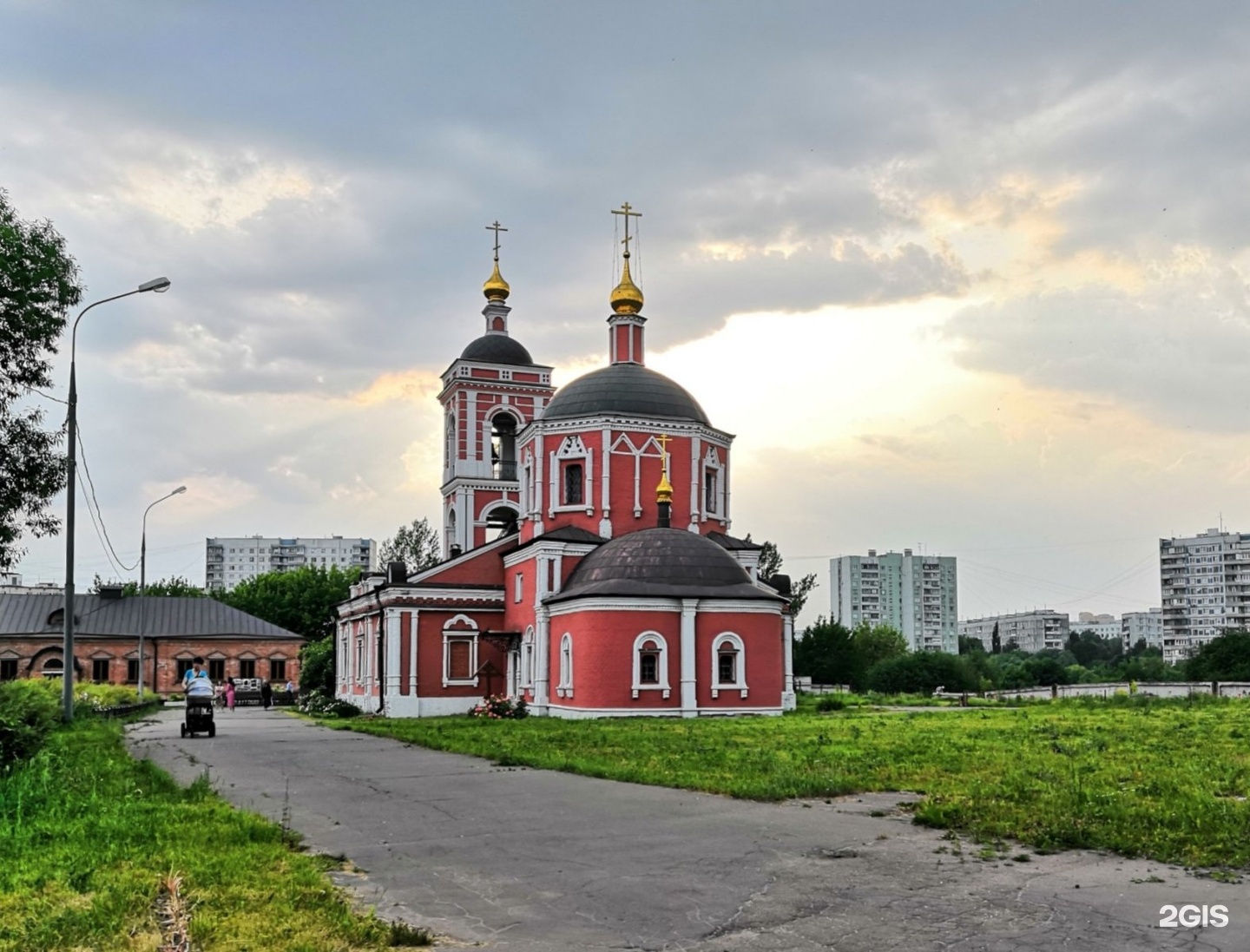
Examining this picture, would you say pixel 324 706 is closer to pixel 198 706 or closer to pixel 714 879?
pixel 198 706

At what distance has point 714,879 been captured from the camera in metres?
7.44

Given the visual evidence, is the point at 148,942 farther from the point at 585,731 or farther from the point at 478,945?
the point at 585,731

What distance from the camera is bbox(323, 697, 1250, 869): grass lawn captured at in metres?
8.81

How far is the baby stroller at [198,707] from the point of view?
2231cm

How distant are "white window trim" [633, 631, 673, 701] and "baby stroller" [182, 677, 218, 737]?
10.8m

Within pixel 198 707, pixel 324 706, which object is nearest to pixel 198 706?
pixel 198 707

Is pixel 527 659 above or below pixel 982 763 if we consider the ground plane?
below

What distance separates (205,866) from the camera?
7.25 metres

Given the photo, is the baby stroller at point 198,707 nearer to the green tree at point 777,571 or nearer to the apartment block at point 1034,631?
the green tree at point 777,571

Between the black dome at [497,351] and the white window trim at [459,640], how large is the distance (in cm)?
1223

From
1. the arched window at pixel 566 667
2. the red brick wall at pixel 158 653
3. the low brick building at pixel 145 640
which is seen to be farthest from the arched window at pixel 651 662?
the low brick building at pixel 145 640

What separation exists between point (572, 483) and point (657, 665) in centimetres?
793

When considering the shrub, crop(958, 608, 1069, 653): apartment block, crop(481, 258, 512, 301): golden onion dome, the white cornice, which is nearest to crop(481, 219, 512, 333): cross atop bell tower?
crop(481, 258, 512, 301): golden onion dome

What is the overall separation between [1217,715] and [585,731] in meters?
13.9
